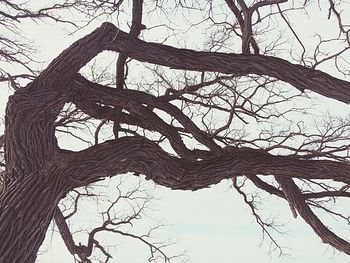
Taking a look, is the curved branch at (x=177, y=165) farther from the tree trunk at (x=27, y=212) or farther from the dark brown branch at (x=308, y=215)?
the dark brown branch at (x=308, y=215)

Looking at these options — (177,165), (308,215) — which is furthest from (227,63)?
(308,215)

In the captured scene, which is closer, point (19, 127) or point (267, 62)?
point (19, 127)

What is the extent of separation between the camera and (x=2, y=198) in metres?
5.23

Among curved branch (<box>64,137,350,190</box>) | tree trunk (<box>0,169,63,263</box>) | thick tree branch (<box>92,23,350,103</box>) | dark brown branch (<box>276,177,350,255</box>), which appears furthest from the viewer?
dark brown branch (<box>276,177,350,255</box>)

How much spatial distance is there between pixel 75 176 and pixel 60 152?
27 cm

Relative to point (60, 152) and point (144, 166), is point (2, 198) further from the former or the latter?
point (144, 166)

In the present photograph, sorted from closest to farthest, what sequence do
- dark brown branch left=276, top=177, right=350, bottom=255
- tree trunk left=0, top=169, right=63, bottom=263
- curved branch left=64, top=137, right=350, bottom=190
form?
1. tree trunk left=0, top=169, right=63, bottom=263
2. curved branch left=64, top=137, right=350, bottom=190
3. dark brown branch left=276, top=177, right=350, bottom=255

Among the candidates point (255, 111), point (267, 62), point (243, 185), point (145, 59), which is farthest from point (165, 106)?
point (243, 185)

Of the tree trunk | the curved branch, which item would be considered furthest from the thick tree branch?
the tree trunk

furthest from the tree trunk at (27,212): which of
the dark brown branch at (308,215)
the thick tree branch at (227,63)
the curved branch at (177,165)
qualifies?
the dark brown branch at (308,215)

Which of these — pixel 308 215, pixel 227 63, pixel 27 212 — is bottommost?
pixel 27 212

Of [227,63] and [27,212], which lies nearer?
[27,212]

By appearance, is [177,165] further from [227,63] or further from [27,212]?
[27,212]

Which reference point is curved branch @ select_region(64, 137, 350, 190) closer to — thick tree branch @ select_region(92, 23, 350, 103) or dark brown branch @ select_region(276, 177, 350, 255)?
thick tree branch @ select_region(92, 23, 350, 103)
